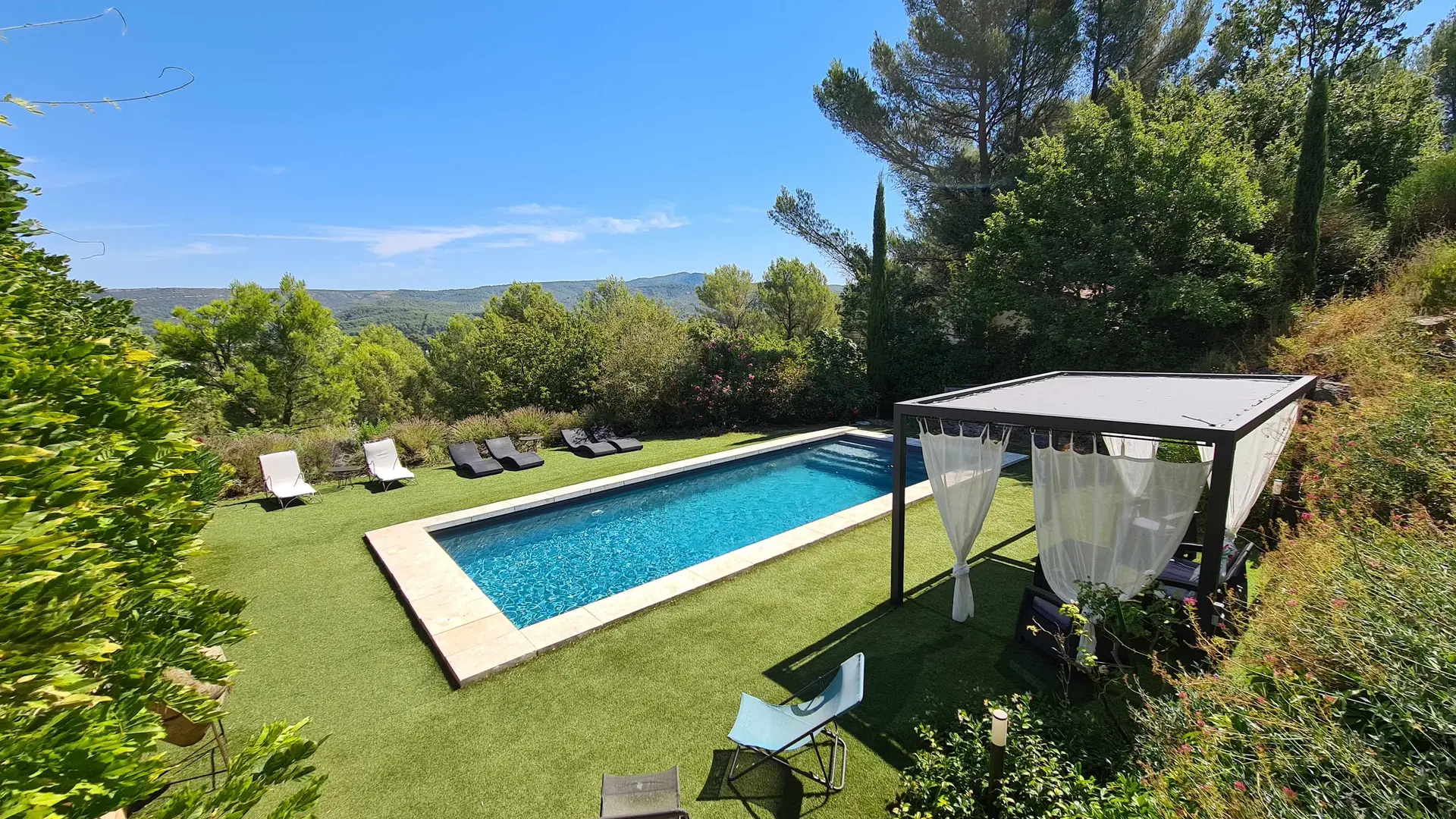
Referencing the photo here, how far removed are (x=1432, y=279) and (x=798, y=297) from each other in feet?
67.3

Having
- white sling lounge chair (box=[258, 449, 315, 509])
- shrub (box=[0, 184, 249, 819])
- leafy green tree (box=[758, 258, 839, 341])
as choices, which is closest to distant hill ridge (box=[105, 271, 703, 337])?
leafy green tree (box=[758, 258, 839, 341])

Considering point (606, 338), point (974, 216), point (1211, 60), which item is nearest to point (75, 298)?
point (606, 338)

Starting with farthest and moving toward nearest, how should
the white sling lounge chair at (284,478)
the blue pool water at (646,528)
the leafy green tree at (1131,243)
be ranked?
the leafy green tree at (1131,243) → the white sling lounge chair at (284,478) → the blue pool water at (646,528)

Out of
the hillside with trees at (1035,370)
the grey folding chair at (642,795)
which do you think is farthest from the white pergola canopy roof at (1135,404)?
the grey folding chair at (642,795)

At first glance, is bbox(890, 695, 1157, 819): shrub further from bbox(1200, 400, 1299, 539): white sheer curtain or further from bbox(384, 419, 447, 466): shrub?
bbox(384, 419, 447, 466): shrub

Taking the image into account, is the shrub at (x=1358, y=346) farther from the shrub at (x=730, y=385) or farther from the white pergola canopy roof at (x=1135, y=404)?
the shrub at (x=730, y=385)

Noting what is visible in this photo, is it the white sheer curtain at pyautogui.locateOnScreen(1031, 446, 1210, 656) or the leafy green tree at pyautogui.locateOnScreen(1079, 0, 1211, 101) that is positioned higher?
the leafy green tree at pyautogui.locateOnScreen(1079, 0, 1211, 101)

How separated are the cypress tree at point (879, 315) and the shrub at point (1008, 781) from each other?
1232 cm

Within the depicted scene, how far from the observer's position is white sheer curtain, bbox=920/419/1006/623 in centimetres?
449

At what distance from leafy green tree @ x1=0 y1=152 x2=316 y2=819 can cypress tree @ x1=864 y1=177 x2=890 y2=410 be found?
555 inches

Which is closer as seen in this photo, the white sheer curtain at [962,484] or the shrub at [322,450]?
the white sheer curtain at [962,484]

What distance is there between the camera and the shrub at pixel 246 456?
10023mm

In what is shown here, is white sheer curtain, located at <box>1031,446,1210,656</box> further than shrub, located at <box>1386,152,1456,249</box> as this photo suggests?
No

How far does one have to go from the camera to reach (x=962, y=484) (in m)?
4.62
